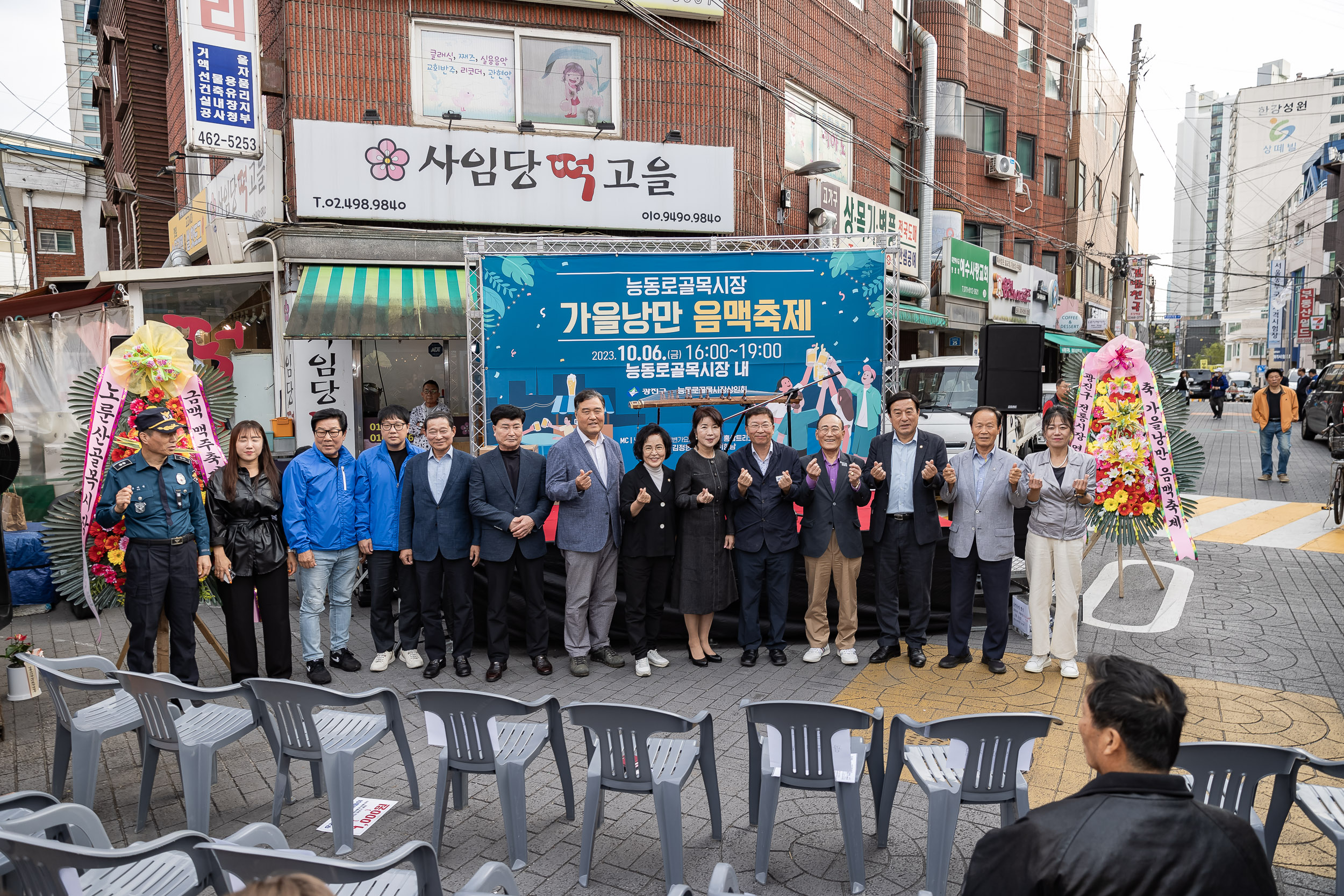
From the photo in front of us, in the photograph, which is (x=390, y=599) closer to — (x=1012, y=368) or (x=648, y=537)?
(x=648, y=537)

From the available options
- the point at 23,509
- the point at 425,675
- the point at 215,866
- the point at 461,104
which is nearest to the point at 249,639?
the point at 425,675

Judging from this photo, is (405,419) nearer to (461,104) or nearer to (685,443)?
(685,443)

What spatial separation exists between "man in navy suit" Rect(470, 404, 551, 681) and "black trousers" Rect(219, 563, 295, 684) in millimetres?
1391

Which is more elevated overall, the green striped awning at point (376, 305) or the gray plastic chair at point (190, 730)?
the green striped awning at point (376, 305)

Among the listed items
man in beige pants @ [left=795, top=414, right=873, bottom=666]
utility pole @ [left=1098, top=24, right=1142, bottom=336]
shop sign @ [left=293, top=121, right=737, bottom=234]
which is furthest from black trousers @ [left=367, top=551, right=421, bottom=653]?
utility pole @ [left=1098, top=24, right=1142, bottom=336]

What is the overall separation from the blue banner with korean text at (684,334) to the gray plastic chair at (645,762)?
17.9ft

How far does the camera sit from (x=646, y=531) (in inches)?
252

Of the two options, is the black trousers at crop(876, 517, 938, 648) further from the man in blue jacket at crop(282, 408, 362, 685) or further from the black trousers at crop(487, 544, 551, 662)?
the man in blue jacket at crop(282, 408, 362, 685)

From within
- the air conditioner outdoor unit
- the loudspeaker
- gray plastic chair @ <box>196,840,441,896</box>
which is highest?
the air conditioner outdoor unit

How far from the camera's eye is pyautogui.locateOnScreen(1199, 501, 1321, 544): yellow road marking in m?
10.3

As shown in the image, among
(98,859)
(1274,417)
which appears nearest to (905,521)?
(98,859)

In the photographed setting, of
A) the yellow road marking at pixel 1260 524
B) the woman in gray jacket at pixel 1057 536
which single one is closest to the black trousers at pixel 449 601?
the woman in gray jacket at pixel 1057 536

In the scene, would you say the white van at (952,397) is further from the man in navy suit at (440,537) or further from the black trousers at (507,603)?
the man in navy suit at (440,537)

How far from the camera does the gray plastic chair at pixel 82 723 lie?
4.00 m
